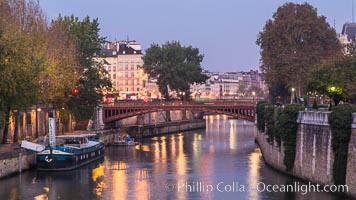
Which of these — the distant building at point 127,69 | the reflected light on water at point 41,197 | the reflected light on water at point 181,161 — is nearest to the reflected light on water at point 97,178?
the reflected light on water at point 41,197

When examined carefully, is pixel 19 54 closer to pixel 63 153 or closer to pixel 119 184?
pixel 63 153

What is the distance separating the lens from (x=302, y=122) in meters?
41.0

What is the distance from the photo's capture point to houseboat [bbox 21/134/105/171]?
4825 centimetres

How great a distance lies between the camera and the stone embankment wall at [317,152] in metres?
32.6

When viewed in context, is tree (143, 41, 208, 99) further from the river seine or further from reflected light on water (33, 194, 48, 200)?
reflected light on water (33, 194, 48, 200)

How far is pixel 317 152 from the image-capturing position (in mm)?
37719

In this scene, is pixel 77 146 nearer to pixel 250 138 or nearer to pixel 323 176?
pixel 323 176

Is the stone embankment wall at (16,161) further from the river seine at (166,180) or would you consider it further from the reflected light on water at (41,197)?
the reflected light on water at (41,197)

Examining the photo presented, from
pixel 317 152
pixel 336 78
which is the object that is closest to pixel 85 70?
pixel 336 78

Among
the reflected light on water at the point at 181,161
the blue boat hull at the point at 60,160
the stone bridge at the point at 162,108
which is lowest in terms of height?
the reflected light on water at the point at 181,161

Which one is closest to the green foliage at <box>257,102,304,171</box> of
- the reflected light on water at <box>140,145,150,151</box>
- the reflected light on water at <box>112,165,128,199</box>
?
the reflected light on water at <box>112,165,128,199</box>

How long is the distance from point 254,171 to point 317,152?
9897 millimetres

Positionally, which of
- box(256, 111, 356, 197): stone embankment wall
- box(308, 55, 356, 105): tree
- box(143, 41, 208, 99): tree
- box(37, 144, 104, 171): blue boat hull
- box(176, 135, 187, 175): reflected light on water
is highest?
box(143, 41, 208, 99): tree

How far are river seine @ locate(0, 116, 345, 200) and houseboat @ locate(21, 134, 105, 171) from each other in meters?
0.75
